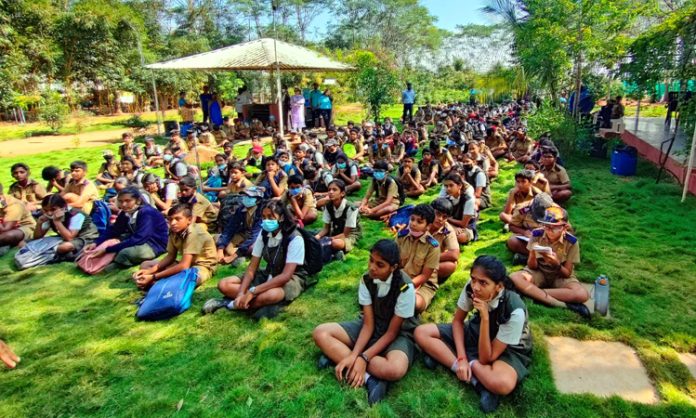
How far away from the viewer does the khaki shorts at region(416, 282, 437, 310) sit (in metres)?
4.05

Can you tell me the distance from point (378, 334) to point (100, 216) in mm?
4799

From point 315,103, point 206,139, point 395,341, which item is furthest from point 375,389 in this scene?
point 315,103

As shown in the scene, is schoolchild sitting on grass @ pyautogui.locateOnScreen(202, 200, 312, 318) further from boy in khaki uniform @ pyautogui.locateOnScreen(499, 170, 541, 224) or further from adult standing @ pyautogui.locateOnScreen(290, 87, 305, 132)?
adult standing @ pyautogui.locateOnScreen(290, 87, 305, 132)

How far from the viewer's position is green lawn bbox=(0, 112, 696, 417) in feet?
9.92

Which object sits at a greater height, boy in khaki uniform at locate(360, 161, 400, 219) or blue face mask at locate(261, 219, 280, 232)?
blue face mask at locate(261, 219, 280, 232)

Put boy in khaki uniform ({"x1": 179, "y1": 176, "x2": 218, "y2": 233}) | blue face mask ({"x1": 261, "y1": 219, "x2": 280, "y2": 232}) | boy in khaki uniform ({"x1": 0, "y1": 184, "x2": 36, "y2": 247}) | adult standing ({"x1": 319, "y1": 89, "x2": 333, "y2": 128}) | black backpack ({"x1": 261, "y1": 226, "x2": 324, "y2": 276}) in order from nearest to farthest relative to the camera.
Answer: blue face mask ({"x1": 261, "y1": 219, "x2": 280, "y2": 232}) → black backpack ({"x1": 261, "y1": 226, "x2": 324, "y2": 276}) → boy in khaki uniform ({"x1": 179, "y1": 176, "x2": 218, "y2": 233}) → boy in khaki uniform ({"x1": 0, "y1": 184, "x2": 36, "y2": 247}) → adult standing ({"x1": 319, "y1": 89, "x2": 333, "y2": 128})

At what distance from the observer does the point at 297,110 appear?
16.6 m

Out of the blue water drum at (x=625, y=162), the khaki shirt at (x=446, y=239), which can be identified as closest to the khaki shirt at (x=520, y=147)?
the blue water drum at (x=625, y=162)

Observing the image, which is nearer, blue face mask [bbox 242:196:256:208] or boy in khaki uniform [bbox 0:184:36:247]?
blue face mask [bbox 242:196:256:208]

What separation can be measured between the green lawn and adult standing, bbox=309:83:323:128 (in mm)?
12531

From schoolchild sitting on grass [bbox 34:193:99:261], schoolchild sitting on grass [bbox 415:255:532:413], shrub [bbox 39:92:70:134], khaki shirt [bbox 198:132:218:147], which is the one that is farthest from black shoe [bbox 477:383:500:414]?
shrub [bbox 39:92:70:134]

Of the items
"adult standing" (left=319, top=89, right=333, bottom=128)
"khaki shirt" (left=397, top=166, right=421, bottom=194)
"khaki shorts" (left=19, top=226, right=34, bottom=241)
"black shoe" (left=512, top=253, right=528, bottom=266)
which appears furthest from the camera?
"adult standing" (left=319, top=89, right=333, bottom=128)

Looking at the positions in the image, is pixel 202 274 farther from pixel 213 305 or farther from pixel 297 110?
pixel 297 110

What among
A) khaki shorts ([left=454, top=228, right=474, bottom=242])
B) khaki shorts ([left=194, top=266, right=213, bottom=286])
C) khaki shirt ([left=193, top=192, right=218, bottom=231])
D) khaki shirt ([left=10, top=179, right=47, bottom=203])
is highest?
khaki shirt ([left=10, top=179, right=47, bottom=203])
